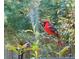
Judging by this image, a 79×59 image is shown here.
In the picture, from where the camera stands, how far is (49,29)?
7.14 ft

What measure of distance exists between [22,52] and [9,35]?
22cm

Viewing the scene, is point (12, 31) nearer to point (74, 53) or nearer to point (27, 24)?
point (27, 24)

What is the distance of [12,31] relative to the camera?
2152 millimetres

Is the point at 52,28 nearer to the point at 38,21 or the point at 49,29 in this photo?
the point at 49,29

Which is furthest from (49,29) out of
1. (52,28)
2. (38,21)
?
(38,21)

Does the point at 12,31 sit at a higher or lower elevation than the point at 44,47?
higher

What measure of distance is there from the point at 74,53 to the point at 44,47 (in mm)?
310

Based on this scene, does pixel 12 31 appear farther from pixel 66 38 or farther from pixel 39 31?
pixel 66 38

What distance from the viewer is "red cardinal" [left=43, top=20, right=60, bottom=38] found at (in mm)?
2170

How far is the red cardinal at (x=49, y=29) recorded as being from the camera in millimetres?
2170

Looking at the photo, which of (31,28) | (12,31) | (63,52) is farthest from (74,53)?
(12,31)
